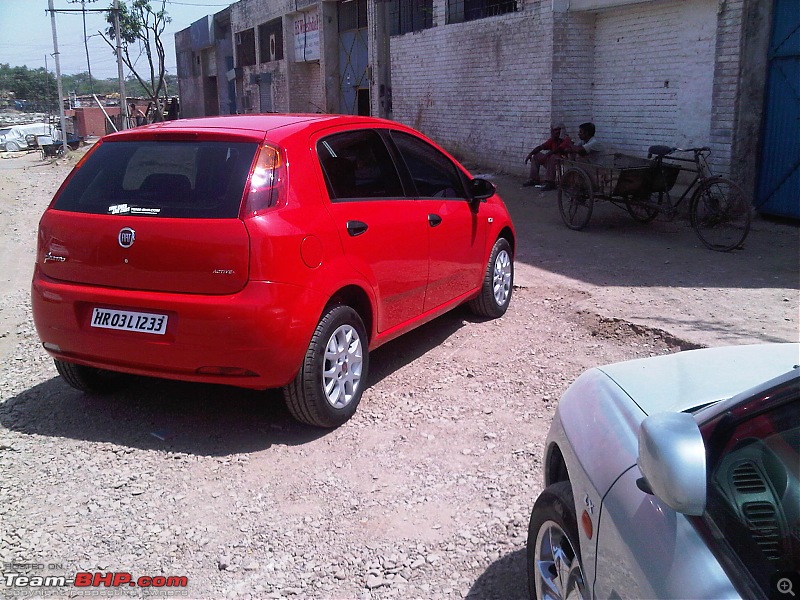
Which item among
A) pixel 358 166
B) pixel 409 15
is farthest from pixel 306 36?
pixel 358 166

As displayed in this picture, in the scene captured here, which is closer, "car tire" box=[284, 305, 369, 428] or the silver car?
the silver car

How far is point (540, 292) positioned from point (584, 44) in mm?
7070

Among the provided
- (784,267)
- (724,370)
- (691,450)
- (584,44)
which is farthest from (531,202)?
(691,450)

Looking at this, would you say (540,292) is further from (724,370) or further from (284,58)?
(284,58)

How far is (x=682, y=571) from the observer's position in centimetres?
176

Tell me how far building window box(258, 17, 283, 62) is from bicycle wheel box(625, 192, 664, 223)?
2097 centimetres

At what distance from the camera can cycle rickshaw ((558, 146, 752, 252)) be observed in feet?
28.7

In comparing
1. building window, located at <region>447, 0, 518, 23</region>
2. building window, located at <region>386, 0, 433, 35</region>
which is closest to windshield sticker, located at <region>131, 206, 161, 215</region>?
building window, located at <region>447, 0, 518, 23</region>

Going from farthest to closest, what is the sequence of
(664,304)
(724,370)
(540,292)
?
(540,292) → (664,304) → (724,370)

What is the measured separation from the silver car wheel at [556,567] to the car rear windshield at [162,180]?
2.25 metres

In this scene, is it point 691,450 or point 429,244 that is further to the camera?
point 429,244

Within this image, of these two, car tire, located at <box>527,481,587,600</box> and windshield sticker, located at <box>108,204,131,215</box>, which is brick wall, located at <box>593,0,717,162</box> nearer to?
windshield sticker, located at <box>108,204,131,215</box>

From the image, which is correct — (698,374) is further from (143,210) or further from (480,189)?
(480,189)

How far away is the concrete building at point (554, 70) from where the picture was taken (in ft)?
32.6
